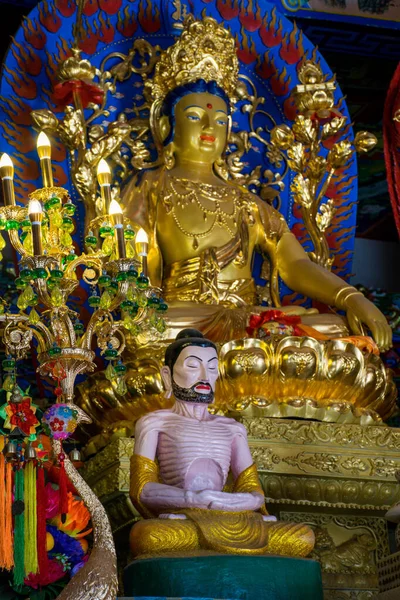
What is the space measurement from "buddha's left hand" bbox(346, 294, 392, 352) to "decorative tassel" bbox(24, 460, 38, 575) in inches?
81.3

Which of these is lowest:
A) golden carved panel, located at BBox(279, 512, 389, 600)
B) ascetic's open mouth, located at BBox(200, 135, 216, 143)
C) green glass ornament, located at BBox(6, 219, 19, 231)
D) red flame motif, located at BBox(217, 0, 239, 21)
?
golden carved panel, located at BBox(279, 512, 389, 600)

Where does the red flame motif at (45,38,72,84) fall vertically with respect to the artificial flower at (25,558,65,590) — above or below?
above

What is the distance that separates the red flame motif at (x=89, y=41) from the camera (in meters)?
5.62

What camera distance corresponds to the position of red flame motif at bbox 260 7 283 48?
5844 mm

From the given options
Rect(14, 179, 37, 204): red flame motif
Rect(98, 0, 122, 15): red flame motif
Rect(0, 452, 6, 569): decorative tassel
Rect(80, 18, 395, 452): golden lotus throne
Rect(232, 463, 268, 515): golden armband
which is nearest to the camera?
Rect(0, 452, 6, 569): decorative tassel

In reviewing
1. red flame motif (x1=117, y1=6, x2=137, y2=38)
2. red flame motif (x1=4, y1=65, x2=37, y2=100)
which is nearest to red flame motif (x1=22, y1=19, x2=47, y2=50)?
red flame motif (x1=4, y1=65, x2=37, y2=100)

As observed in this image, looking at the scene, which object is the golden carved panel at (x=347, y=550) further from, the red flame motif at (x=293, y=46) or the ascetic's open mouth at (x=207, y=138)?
the red flame motif at (x=293, y=46)

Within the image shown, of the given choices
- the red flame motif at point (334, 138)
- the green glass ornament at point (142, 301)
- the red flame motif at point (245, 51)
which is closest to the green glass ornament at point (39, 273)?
the green glass ornament at point (142, 301)

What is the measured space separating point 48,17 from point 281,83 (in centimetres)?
122

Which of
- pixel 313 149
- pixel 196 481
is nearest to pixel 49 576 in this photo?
pixel 196 481

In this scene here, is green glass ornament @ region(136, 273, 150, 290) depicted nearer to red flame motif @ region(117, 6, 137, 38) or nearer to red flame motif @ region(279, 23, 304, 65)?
red flame motif @ region(117, 6, 137, 38)

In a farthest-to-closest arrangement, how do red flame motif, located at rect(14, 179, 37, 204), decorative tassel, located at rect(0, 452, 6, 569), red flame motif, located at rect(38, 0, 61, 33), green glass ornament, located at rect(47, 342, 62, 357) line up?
red flame motif, located at rect(38, 0, 61, 33) → red flame motif, located at rect(14, 179, 37, 204) → green glass ornament, located at rect(47, 342, 62, 357) → decorative tassel, located at rect(0, 452, 6, 569)

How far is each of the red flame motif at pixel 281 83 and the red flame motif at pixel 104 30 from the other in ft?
2.81

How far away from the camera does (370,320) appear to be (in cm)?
473
